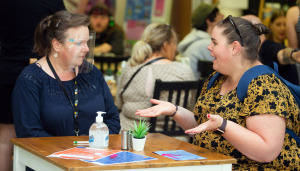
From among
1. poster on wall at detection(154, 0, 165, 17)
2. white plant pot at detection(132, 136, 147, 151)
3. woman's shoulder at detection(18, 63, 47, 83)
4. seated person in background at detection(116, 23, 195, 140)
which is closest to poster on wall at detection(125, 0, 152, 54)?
poster on wall at detection(154, 0, 165, 17)

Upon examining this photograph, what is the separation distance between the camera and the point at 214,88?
9.00 ft

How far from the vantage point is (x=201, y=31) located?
5445mm

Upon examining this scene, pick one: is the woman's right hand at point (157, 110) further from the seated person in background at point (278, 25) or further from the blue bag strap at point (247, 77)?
the seated person in background at point (278, 25)

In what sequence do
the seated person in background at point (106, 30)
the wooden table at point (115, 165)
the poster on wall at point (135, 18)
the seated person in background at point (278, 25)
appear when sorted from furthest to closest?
1. the poster on wall at point (135, 18)
2. the seated person in background at point (106, 30)
3. the seated person in background at point (278, 25)
4. the wooden table at point (115, 165)

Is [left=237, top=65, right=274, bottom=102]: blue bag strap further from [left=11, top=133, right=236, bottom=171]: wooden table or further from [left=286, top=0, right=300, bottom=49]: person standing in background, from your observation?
[left=286, top=0, right=300, bottom=49]: person standing in background

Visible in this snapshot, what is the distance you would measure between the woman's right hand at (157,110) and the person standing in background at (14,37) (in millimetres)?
1250

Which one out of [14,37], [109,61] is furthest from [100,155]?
[109,61]

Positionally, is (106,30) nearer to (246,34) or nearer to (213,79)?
(213,79)

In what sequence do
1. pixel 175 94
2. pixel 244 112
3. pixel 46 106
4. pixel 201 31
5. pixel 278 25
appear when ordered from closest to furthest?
pixel 244 112, pixel 46 106, pixel 175 94, pixel 201 31, pixel 278 25

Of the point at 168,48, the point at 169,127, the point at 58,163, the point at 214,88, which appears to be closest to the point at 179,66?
the point at 168,48

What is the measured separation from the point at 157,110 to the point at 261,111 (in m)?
0.51

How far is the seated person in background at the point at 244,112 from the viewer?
227cm

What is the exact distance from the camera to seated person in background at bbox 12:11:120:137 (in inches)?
107

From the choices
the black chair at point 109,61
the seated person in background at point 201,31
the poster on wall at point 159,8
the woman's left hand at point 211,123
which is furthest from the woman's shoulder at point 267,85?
the poster on wall at point 159,8
